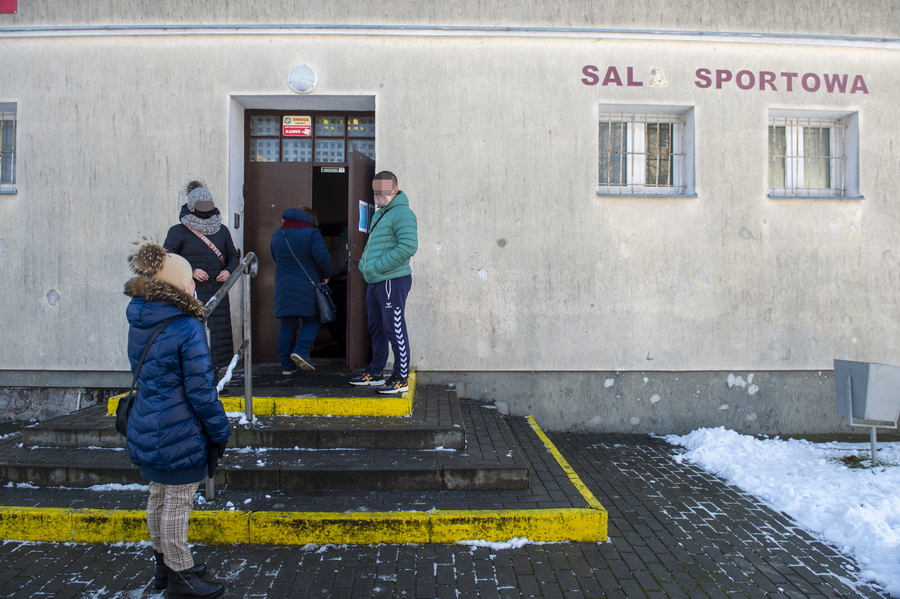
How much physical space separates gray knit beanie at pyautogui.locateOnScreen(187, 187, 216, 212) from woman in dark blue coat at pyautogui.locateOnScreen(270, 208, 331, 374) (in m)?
0.65

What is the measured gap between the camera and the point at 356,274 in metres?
5.24

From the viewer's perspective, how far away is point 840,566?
10.1ft

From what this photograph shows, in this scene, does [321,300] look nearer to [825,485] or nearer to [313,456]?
[313,456]

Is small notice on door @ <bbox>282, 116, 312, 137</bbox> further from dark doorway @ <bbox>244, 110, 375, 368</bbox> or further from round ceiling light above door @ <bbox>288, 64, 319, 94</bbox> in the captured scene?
round ceiling light above door @ <bbox>288, 64, 319, 94</bbox>

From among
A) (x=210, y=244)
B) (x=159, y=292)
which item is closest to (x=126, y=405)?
(x=159, y=292)

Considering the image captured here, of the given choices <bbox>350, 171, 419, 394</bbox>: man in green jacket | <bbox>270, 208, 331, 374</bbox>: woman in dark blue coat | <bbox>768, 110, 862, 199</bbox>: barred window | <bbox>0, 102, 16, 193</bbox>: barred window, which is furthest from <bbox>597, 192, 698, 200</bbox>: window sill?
<bbox>0, 102, 16, 193</bbox>: barred window

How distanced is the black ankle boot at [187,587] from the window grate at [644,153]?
5396mm

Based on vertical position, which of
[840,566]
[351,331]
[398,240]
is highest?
[398,240]

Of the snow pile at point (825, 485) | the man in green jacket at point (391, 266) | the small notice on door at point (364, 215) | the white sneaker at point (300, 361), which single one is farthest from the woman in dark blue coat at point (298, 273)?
the snow pile at point (825, 485)

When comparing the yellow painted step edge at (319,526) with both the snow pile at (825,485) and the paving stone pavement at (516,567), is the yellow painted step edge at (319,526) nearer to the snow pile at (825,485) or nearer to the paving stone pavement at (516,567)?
the paving stone pavement at (516,567)

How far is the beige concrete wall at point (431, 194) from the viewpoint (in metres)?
5.53

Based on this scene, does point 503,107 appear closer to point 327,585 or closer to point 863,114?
point 863,114

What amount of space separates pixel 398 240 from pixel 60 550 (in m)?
3.05

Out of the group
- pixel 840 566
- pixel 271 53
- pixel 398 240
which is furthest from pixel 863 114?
pixel 271 53
